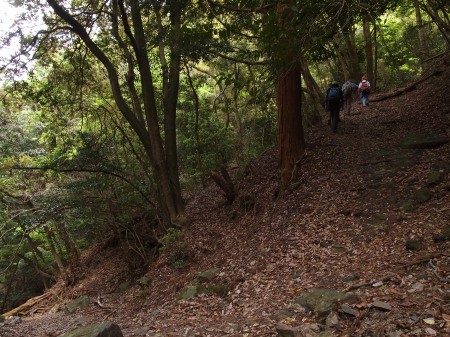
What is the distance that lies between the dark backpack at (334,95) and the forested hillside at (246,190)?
1160 mm

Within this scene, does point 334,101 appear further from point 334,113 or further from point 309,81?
point 309,81

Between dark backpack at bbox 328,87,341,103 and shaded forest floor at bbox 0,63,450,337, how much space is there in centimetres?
110

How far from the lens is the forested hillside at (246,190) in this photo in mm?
4297

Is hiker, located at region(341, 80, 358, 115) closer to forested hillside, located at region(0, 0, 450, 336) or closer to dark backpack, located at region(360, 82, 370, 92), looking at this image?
forested hillside, located at region(0, 0, 450, 336)

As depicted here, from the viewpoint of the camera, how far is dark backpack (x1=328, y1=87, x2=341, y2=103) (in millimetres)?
10102

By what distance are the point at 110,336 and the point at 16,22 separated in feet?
27.0

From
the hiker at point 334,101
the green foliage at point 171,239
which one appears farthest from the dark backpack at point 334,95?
the green foliage at point 171,239

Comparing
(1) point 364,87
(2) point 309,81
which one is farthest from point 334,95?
(1) point 364,87

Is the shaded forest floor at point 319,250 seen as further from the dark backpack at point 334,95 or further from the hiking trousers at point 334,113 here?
the dark backpack at point 334,95

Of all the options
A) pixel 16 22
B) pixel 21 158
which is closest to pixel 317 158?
pixel 16 22

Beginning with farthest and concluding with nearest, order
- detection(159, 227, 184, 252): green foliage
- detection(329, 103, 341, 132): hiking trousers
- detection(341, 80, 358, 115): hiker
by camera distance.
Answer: detection(341, 80, 358, 115): hiker < detection(329, 103, 341, 132): hiking trousers < detection(159, 227, 184, 252): green foliage

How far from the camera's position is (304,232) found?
636 centimetres

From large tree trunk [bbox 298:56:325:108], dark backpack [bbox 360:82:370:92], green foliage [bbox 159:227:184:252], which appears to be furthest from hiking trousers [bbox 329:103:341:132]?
green foliage [bbox 159:227:184:252]

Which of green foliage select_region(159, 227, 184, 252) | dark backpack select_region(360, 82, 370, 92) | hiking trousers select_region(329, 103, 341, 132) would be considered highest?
dark backpack select_region(360, 82, 370, 92)
